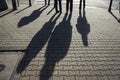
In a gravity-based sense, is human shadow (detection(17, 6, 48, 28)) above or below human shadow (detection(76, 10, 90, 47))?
above

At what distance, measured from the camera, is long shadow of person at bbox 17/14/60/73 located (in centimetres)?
617

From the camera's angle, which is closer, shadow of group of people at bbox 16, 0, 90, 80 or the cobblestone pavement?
the cobblestone pavement

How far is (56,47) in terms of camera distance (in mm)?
7504

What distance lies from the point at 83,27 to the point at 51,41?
2991 millimetres

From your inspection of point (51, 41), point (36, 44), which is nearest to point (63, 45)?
point (51, 41)

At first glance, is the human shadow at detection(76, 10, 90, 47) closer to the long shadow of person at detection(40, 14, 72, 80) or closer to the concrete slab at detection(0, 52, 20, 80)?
the long shadow of person at detection(40, 14, 72, 80)

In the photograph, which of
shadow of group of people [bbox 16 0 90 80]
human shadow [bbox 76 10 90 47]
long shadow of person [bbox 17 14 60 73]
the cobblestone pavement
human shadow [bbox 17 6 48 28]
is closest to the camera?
the cobblestone pavement

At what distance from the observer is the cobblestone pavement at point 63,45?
5.73 metres

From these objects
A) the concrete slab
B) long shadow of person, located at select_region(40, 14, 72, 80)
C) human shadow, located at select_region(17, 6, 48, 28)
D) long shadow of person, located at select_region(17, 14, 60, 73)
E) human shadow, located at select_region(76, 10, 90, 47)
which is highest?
the concrete slab

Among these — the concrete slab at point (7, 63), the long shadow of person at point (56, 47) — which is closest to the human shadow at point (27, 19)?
the long shadow of person at point (56, 47)

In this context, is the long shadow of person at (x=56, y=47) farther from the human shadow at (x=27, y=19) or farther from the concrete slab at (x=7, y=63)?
the human shadow at (x=27, y=19)

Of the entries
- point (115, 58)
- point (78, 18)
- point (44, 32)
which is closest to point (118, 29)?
point (78, 18)

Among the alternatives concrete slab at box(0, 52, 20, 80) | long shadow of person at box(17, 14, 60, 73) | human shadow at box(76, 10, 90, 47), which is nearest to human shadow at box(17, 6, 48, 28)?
long shadow of person at box(17, 14, 60, 73)

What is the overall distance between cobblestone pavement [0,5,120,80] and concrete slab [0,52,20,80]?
0.20m
